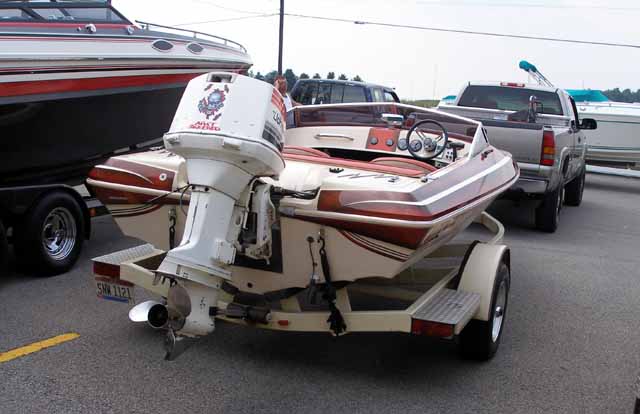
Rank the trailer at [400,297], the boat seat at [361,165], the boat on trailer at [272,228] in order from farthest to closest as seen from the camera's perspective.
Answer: the boat seat at [361,165], the trailer at [400,297], the boat on trailer at [272,228]

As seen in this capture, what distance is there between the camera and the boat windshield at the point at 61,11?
22.7 ft

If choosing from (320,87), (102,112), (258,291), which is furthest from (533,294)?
(320,87)

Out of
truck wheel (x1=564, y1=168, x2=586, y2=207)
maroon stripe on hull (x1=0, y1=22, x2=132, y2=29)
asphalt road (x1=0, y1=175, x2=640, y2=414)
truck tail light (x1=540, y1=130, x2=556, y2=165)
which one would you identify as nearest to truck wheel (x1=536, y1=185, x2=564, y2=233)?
truck tail light (x1=540, y1=130, x2=556, y2=165)

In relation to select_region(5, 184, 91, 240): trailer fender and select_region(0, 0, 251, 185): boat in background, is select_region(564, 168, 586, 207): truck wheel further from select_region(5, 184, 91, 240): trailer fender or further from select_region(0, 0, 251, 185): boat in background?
select_region(5, 184, 91, 240): trailer fender

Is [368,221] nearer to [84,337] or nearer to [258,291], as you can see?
[258,291]

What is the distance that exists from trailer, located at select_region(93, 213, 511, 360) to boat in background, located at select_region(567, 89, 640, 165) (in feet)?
39.6

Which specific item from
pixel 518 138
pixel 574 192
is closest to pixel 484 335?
pixel 518 138

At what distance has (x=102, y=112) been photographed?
7.65 meters

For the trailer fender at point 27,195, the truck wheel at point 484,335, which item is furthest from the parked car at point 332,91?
the truck wheel at point 484,335

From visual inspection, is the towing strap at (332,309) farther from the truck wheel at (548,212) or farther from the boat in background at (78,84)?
the truck wheel at (548,212)

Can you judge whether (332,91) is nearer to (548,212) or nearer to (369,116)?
(548,212)

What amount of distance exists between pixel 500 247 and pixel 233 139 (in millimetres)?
2276

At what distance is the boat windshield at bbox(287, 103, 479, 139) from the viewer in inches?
235

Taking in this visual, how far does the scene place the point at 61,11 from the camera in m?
7.53
